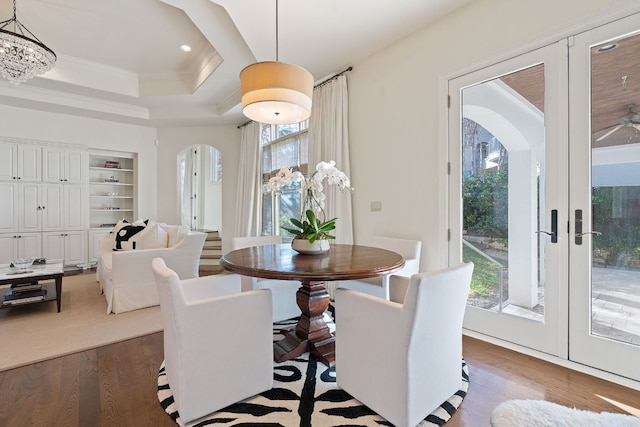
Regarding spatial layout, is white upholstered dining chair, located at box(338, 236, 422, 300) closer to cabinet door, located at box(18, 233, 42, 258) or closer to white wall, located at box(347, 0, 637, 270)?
white wall, located at box(347, 0, 637, 270)

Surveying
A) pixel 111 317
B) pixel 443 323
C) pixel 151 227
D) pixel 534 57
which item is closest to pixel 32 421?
pixel 111 317

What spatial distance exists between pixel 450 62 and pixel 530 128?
93 cm

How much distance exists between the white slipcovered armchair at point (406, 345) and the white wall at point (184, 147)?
16.2ft

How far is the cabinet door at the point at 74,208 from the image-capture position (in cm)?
517

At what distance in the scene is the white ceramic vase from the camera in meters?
2.10

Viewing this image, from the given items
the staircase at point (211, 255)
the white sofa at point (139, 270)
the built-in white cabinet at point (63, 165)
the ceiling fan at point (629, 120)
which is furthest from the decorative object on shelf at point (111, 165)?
the ceiling fan at point (629, 120)

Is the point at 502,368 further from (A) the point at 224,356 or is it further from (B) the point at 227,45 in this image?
(B) the point at 227,45

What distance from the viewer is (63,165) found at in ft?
16.9

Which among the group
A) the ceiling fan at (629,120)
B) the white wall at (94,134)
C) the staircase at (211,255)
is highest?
the white wall at (94,134)

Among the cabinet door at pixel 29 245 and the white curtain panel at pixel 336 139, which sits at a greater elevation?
the white curtain panel at pixel 336 139

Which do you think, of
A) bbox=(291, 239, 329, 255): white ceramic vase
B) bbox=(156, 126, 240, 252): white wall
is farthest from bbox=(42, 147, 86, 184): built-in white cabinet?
bbox=(291, 239, 329, 255): white ceramic vase

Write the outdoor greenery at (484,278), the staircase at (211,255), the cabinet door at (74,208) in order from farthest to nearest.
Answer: the staircase at (211,255) < the cabinet door at (74,208) < the outdoor greenery at (484,278)

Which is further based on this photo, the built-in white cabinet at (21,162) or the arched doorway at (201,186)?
the arched doorway at (201,186)

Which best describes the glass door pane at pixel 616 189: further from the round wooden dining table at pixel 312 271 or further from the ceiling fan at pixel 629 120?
the round wooden dining table at pixel 312 271
